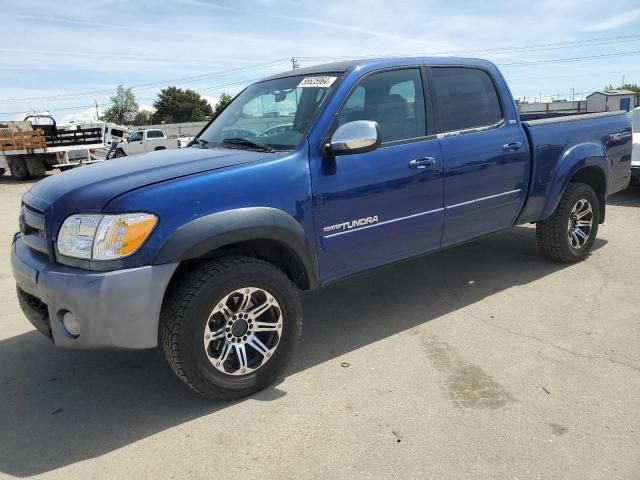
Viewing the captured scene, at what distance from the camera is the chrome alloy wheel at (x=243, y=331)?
2951mm

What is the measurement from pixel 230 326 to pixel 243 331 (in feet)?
0.32

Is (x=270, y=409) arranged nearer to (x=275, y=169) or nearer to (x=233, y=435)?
(x=233, y=435)

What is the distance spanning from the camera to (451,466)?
8.02 feet

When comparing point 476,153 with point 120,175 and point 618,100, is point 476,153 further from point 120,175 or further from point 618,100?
point 618,100

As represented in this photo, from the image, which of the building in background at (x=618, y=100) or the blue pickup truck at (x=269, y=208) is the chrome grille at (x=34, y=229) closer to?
the blue pickup truck at (x=269, y=208)

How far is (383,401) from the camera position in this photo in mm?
3014

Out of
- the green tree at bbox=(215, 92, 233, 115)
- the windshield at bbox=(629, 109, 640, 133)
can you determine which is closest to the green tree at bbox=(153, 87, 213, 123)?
the green tree at bbox=(215, 92, 233, 115)

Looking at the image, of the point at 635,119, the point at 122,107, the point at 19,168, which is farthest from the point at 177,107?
the point at 635,119

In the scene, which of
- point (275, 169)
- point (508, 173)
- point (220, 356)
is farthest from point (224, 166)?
point (508, 173)

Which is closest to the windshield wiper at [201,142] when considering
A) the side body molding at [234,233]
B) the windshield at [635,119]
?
the side body molding at [234,233]

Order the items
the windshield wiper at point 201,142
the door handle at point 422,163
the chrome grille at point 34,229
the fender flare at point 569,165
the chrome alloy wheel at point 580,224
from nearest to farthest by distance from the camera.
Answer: the chrome grille at point 34,229
the door handle at point 422,163
the windshield wiper at point 201,142
the fender flare at point 569,165
the chrome alloy wheel at point 580,224

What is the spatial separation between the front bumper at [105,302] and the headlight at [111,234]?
0.10 metres

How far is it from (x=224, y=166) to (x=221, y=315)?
2.76 feet

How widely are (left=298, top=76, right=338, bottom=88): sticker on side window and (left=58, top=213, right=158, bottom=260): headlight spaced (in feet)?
5.12
